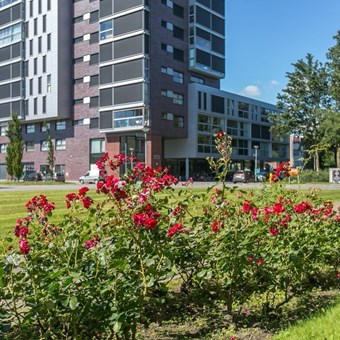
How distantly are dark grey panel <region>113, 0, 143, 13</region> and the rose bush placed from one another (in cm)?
5213

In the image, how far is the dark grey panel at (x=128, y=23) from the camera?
5209 cm

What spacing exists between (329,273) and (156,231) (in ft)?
9.83

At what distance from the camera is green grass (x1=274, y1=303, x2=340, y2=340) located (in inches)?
124

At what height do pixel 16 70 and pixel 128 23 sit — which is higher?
pixel 128 23

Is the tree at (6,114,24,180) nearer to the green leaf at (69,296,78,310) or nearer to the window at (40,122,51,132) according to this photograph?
the window at (40,122,51,132)

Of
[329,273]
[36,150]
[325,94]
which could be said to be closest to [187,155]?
[325,94]

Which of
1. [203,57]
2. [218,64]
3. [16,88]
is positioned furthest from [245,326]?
[16,88]

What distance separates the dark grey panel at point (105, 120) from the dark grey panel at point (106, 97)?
3.92 feet

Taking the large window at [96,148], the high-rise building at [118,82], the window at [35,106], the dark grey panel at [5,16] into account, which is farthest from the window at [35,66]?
the large window at [96,148]

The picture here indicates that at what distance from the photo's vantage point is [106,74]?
54906 mm

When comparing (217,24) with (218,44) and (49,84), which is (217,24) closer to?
(218,44)

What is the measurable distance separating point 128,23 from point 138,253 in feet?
176

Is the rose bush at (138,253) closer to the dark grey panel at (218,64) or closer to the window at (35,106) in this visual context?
the dark grey panel at (218,64)

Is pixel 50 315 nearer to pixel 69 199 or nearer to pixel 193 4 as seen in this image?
pixel 69 199
